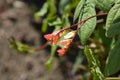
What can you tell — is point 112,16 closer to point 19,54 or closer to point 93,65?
point 93,65

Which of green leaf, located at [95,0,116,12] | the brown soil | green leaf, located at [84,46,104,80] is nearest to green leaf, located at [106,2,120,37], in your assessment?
green leaf, located at [95,0,116,12]

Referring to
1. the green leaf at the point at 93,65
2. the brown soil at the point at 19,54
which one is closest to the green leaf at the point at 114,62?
the green leaf at the point at 93,65

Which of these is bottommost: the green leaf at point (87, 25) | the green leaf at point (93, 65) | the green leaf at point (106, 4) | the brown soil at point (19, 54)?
the brown soil at point (19, 54)

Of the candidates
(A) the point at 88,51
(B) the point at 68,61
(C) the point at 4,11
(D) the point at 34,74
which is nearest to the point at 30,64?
→ (D) the point at 34,74

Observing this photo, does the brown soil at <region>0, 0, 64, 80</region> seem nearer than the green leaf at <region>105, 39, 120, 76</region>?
No

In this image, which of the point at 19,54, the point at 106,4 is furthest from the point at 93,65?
the point at 19,54

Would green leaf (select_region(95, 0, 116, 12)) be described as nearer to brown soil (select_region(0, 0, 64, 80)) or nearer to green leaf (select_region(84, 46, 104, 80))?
green leaf (select_region(84, 46, 104, 80))

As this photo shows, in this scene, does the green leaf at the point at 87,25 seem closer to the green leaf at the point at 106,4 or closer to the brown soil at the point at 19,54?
the green leaf at the point at 106,4

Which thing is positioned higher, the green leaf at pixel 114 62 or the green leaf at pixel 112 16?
the green leaf at pixel 112 16

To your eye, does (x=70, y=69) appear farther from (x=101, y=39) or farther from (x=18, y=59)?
(x=101, y=39)
